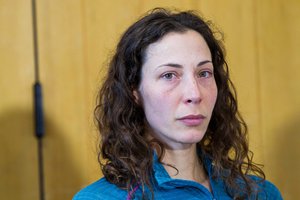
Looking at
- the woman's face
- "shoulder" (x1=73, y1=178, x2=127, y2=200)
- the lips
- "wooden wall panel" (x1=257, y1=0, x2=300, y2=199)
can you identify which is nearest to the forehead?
the woman's face

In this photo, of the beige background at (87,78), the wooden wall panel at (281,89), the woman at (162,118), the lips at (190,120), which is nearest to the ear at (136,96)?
the woman at (162,118)

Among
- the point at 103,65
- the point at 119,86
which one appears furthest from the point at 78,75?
the point at 119,86

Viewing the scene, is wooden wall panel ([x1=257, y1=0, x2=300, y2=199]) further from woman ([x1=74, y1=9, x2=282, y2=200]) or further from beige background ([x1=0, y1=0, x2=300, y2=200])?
woman ([x1=74, y1=9, x2=282, y2=200])

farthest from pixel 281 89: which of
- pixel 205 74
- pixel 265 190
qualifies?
pixel 205 74

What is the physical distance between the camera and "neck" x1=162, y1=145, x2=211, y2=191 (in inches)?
47.9

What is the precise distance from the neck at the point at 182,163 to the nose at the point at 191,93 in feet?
0.44

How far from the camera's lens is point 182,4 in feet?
6.18

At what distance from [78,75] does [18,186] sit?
0.41 meters

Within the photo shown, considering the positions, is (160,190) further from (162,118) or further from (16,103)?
(16,103)

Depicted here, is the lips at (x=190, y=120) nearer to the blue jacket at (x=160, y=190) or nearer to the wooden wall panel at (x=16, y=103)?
the blue jacket at (x=160, y=190)

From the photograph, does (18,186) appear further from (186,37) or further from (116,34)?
(186,37)

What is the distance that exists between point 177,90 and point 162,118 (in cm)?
7

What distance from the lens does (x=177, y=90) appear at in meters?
1.17

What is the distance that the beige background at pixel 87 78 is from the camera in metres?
1.67
